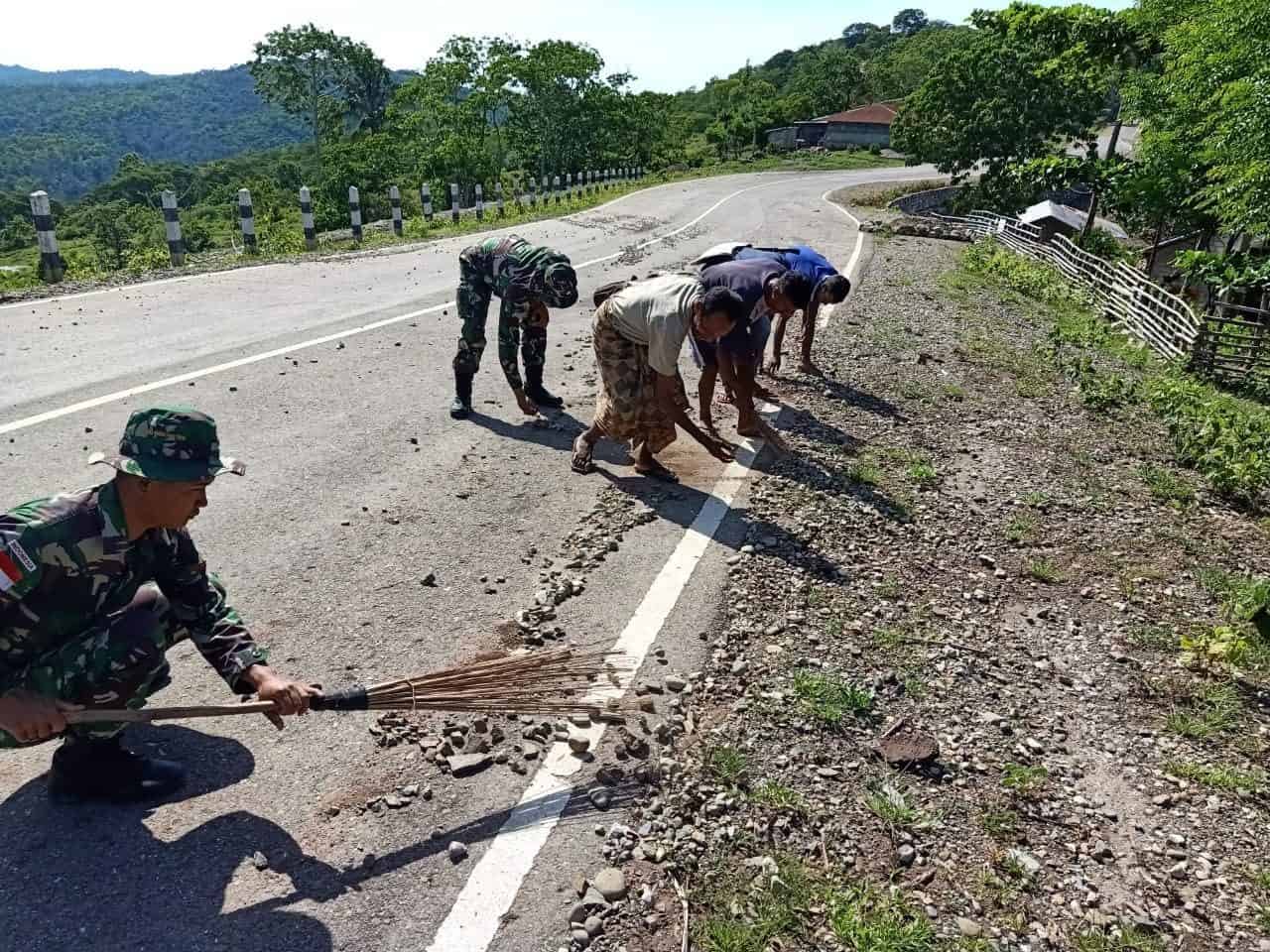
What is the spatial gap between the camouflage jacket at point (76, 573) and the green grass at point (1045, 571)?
13.3 ft

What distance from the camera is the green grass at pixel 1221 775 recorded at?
10.8ft

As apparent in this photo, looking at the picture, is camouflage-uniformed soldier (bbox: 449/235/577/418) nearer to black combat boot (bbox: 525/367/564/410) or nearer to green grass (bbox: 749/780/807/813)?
black combat boot (bbox: 525/367/564/410)

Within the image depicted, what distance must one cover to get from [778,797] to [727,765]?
21 cm

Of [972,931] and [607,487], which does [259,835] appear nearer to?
[972,931]

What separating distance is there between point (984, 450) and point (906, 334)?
4.01 meters

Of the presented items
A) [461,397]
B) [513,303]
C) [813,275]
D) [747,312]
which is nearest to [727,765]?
[747,312]

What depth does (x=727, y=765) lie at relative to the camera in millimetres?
3133

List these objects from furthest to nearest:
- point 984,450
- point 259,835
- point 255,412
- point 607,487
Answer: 1. point 984,450
2. point 255,412
3. point 607,487
4. point 259,835

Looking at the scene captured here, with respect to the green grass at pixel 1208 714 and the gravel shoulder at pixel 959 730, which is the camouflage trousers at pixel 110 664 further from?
the green grass at pixel 1208 714

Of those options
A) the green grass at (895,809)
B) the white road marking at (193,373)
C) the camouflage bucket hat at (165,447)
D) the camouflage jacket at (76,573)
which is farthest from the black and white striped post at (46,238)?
the green grass at (895,809)

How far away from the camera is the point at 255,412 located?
628 centimetres

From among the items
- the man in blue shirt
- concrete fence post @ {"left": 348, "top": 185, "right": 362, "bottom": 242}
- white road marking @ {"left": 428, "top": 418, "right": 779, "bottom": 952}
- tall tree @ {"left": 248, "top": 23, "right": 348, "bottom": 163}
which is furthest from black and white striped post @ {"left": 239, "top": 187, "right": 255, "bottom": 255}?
tall tree @ {"left": 248, "top": 23, "right": 348, "bottom": 163}

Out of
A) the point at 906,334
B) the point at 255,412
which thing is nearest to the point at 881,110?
the point at 906,334

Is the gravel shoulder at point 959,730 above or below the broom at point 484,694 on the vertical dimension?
below
